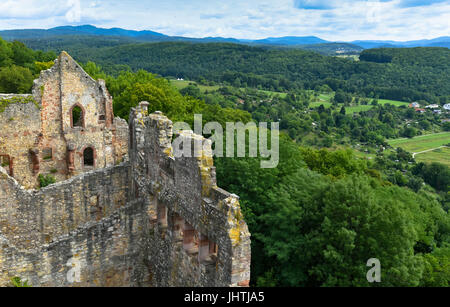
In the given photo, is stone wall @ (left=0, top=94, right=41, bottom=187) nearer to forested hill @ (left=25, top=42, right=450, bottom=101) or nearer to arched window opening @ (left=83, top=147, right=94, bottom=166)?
arched window opening @ (left=83, top=147, right=94, bottom=166)

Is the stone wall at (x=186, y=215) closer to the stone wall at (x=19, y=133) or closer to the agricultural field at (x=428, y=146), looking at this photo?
the stone wall at (x=19, y=133)

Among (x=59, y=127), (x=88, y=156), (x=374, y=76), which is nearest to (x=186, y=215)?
(x=59, y=127)

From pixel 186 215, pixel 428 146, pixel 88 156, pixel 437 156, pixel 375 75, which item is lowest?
pixel 437 156

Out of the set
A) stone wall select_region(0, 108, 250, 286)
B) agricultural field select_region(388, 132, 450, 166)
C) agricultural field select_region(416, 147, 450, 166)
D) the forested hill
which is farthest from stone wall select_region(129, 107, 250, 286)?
the forested hill

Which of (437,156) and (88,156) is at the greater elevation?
(88,156)

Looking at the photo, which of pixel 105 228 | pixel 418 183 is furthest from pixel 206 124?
pixel 418 183

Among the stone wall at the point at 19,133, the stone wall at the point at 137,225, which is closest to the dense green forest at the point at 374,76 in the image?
the stone wall at the point at 19,133

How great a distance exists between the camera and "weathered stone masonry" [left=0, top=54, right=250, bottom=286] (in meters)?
10.5

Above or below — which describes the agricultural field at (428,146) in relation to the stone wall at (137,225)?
below

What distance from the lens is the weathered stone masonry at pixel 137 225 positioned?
1049 cm

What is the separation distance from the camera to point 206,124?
3638cm

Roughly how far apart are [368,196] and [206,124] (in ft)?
64.7

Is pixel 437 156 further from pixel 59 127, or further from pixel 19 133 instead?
pixel 19 133

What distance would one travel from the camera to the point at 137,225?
14031 millimetres
